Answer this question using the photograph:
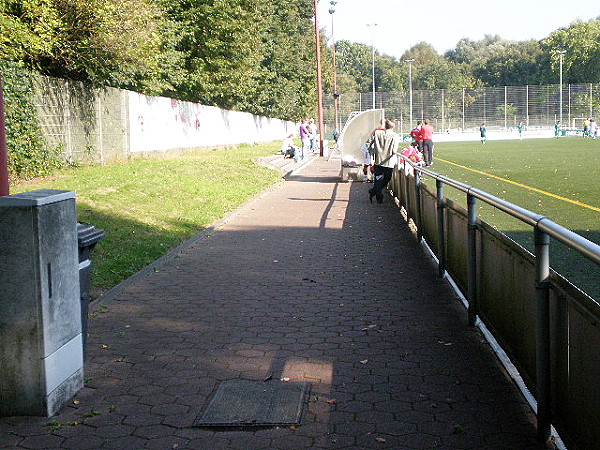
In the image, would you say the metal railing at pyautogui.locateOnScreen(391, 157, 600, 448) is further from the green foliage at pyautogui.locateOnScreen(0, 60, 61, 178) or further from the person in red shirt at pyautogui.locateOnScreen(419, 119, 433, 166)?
the person in red shirt at pyautogui.locateOnScreen(419, 119, 433, 166)

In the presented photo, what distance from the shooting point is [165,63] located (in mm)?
36562

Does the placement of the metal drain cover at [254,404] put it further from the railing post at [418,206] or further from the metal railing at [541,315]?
the railing post at [418,206]

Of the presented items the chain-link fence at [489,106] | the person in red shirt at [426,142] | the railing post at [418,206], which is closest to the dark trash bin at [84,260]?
the railing post at [418,206]

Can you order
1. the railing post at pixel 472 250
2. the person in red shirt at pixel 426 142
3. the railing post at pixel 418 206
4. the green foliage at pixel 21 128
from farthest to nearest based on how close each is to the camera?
the person in red shirt at pixel 426 142, the green foliage at pixel 21 128, the railing post at pixel 418 206, the railing post at pixel 472 250

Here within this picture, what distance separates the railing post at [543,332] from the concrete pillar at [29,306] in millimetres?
2783

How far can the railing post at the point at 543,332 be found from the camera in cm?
409

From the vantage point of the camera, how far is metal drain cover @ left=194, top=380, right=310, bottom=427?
15.1ft

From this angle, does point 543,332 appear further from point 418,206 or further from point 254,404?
point 418,206

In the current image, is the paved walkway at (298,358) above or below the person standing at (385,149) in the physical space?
below

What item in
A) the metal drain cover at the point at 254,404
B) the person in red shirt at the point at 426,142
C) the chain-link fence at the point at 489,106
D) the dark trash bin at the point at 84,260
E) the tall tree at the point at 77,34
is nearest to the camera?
the metal drain cover at the point at 254,404

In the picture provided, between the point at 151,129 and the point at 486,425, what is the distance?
27.3 meters

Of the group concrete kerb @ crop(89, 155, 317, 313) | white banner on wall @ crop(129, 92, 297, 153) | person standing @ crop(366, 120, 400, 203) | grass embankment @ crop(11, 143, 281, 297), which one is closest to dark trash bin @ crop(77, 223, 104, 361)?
concrete kerb @ crop(89, 155, 317, 313)

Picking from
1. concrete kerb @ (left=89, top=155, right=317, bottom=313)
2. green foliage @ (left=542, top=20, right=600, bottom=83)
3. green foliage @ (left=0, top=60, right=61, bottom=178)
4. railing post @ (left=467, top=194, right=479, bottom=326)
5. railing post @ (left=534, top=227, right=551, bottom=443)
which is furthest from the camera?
green foliage @ (left=542, top=20, right=600, bottom=83)

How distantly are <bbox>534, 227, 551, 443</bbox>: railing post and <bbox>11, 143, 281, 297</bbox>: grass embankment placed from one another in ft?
16.9
